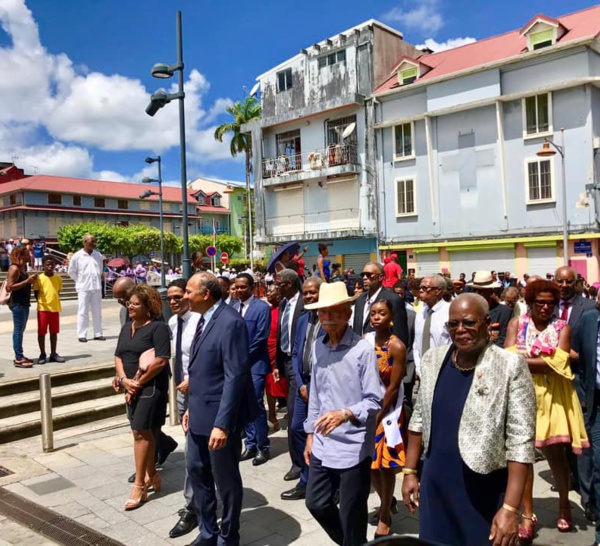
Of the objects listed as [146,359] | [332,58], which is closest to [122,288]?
[146,359]

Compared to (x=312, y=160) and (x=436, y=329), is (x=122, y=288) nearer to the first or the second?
(x=436, y=329)

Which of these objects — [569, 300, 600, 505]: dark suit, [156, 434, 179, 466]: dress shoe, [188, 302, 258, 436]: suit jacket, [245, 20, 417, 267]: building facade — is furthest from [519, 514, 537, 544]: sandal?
[245, 20, 417, 267]: building facade

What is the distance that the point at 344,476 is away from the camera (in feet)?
11.0

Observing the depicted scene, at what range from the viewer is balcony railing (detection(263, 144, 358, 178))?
29984 mm

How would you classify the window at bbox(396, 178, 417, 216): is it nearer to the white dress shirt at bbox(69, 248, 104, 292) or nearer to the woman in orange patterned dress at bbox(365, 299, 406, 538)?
the white dress shirt at bbox(69, 248, 104, 292)

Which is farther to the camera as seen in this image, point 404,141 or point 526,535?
point 404,141

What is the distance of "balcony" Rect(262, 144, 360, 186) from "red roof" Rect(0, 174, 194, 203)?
92.3 feet

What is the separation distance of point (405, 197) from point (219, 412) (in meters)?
25.6

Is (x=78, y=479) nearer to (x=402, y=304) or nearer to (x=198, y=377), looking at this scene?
(x=198, y=377)

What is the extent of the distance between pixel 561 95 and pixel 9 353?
22.3 meters

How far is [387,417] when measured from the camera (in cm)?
427

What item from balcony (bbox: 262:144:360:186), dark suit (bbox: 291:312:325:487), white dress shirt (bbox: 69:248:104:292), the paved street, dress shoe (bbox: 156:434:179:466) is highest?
balcony (bbox: 262:144:360:186)

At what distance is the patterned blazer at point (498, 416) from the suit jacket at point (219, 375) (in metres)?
1.78

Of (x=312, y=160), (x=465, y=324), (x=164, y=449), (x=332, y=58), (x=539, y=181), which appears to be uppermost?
(x=332, y=58)
